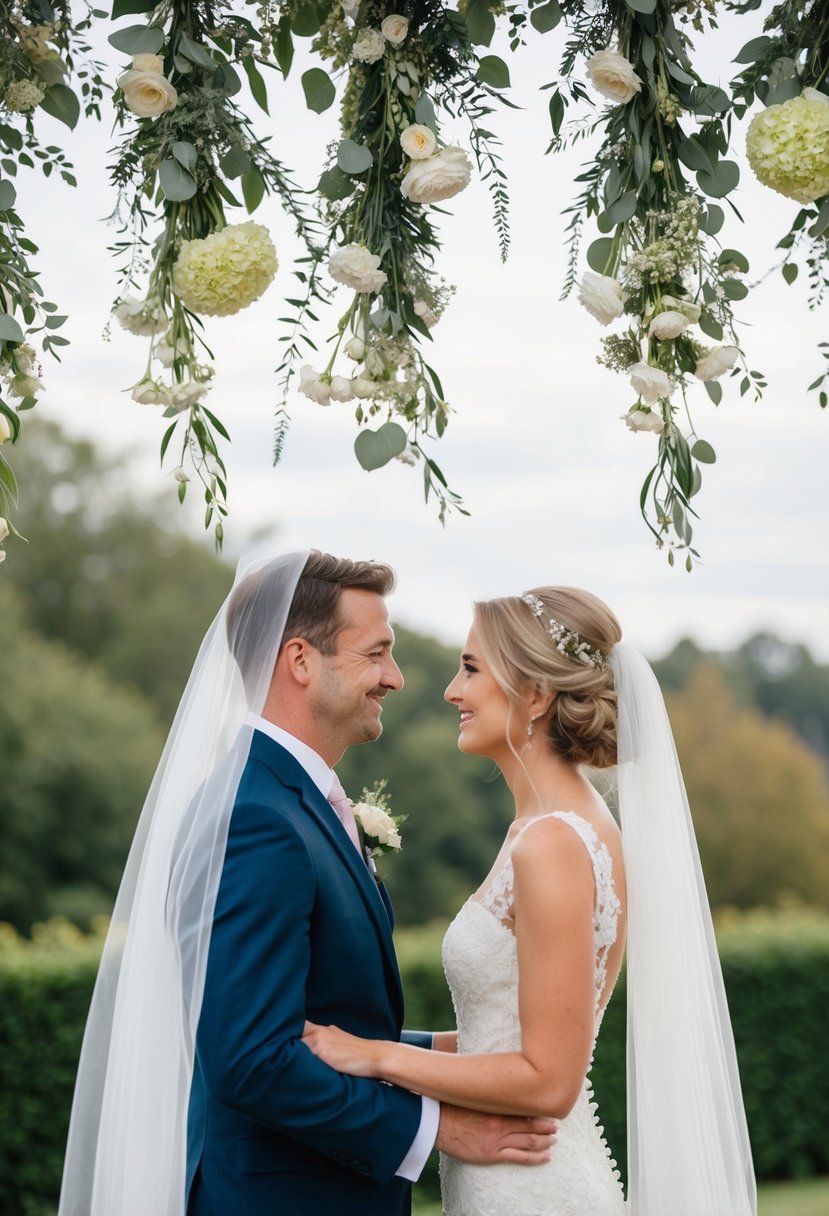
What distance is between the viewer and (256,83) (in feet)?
7.62

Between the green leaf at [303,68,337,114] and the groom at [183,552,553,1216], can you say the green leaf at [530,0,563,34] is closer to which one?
the green leaf at [303,68,337,114]

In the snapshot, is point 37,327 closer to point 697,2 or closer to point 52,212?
point 52,212

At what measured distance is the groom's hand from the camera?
2.79 m

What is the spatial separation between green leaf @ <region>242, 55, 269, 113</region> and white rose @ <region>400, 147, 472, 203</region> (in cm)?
38

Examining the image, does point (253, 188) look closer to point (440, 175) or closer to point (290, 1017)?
point (440, 175)

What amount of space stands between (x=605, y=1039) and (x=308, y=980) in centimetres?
772

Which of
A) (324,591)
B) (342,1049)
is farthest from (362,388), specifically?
(342,1049)

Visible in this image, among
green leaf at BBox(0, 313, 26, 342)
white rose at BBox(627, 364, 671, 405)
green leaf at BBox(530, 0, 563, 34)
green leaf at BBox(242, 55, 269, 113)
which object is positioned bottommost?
white rose at BBox(627, 364, 671, 405)

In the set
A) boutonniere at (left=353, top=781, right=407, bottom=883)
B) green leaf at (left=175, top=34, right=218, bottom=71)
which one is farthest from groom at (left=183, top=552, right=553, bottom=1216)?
green leaf at (left=175, top=34, right=218, bottom=71)

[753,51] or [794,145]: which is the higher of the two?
[753,51]

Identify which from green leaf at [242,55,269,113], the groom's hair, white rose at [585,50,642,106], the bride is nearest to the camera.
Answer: white rose at [585,50,642,106]

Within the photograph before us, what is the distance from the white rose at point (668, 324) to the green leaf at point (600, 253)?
16cm

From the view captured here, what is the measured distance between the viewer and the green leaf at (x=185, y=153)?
2137 mm

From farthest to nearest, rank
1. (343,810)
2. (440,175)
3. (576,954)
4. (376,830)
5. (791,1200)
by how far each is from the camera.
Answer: (791,1200) < (376,830) < (343,810) < (576,954) < (440,175)
